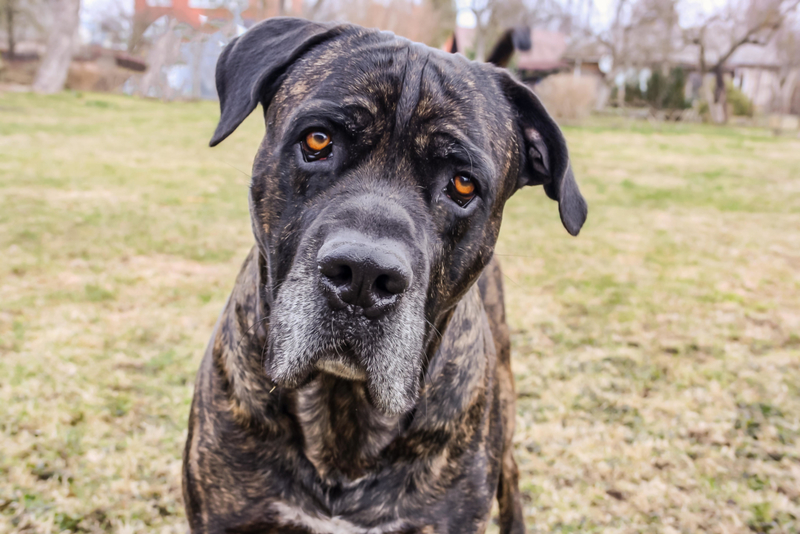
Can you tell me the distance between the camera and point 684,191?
39.1 ft

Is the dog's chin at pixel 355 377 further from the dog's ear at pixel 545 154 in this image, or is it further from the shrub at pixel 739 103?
the shrub at pixel 739 103

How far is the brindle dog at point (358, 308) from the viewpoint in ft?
5.88

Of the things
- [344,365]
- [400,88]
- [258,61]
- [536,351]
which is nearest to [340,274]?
[344,365]

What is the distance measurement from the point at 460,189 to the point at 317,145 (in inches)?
17.8

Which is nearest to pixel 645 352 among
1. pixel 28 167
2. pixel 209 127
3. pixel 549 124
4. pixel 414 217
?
pixel 549 124

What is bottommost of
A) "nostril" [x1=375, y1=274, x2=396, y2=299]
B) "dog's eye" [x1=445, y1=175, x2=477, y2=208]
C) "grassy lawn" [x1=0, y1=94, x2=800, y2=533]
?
"grassy lawn" [x1=0, y1=94, x2=800, y2=533]

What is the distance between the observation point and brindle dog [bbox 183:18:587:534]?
1.79 meters

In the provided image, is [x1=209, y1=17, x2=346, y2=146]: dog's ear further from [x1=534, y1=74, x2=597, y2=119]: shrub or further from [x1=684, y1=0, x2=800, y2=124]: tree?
[x1=684, y1=0, x2=800, y2=124]: tree

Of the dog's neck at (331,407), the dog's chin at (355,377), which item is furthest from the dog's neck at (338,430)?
the dog's chin at (355,377)

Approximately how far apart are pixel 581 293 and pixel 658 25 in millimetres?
33894

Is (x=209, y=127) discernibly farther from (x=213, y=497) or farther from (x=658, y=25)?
(x=658, y=25)


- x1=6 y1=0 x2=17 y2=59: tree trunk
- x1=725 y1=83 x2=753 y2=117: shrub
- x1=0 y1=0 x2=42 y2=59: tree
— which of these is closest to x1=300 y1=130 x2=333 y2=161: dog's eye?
x1=0 y1=0 x2=42 y2=59: tree

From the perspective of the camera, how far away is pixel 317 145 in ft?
6.40

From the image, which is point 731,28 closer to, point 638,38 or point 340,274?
point 638,38
